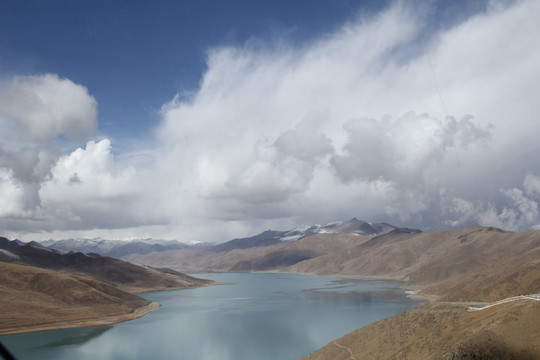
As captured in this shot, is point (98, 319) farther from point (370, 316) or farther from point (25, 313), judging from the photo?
point (370, 316)

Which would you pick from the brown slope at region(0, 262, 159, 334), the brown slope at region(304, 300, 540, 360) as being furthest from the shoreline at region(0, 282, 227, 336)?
the brown slope at region(304, 300, 540, 360)

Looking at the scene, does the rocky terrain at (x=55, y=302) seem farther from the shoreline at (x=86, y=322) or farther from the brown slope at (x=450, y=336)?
the brown slope at (x=450, y=336)

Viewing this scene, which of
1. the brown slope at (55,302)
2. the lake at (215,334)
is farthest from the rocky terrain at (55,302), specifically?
the lake at (215,334)

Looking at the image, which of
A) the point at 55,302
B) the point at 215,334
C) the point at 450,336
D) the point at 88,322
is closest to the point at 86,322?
the point at 88,322

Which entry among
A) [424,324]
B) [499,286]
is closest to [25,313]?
[424,324]

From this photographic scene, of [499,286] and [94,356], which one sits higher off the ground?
[499,286]

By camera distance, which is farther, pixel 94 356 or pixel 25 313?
pixel 25 313

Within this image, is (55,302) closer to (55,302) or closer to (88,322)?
(55,302)

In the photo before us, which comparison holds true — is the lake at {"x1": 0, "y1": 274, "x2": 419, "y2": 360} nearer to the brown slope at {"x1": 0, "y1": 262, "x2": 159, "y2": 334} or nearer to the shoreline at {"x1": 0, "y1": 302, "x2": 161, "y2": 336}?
the shoreline at {"x1": 0, "y1": 302, "x2": 161, "y2": 336}
